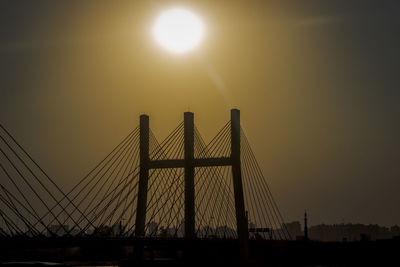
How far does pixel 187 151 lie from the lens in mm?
56625

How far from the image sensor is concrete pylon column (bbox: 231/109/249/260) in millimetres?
52375

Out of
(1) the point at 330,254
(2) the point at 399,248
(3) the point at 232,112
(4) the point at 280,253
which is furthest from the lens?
(1) the point at 330,254

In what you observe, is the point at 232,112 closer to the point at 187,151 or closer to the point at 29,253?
the point at 187,151

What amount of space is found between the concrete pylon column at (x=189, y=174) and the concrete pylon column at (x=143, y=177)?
11.0 ft

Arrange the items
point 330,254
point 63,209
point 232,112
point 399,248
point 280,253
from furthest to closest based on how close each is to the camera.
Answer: point 330,254 → point 399,248 → point 280,253 → point 232,112 → point 63,209

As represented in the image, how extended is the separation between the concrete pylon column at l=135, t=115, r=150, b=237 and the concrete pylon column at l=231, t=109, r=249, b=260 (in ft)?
24.6

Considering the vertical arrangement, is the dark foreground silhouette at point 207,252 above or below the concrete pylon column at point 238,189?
below

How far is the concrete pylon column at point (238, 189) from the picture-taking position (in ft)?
172

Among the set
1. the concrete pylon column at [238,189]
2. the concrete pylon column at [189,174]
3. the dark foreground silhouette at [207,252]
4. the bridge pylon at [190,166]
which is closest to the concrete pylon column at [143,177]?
the bridge pylon at [190,166]

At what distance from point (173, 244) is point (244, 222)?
6.00m

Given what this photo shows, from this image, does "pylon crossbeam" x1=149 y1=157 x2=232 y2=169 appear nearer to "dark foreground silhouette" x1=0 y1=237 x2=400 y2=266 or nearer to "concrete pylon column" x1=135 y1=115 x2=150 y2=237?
"concrete pylon column" x1=135 y1=115 x2=150 y2=237

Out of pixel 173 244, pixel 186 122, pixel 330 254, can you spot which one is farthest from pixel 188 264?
pixel 330 254

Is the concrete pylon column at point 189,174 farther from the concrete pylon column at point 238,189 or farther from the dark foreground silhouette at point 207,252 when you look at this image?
the concrete pylon column at point 238,189

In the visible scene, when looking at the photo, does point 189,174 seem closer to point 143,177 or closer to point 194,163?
point 194,163
